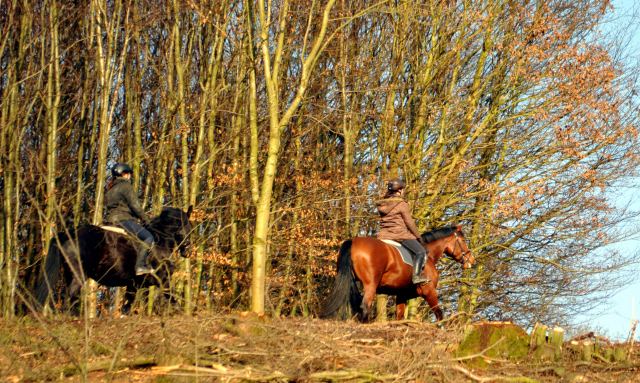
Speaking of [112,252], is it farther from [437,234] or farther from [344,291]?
[437,234]

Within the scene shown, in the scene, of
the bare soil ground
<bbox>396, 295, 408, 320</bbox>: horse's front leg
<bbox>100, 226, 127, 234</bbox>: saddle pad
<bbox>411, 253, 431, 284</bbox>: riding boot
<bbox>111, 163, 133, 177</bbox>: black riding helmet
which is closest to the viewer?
the bare soil ground

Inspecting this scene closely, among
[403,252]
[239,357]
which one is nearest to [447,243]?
[403,252]

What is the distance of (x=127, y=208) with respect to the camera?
1040 centimetres

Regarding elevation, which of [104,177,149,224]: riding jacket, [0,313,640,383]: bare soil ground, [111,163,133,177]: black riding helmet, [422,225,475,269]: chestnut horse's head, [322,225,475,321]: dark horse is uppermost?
[111,163,133,177]: black riding helmet

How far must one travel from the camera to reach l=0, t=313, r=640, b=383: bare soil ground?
573 cm

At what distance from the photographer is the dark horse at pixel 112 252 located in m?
9.91

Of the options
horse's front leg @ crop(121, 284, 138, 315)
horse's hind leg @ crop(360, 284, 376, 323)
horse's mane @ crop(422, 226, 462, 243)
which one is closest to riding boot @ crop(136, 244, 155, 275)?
horse's front leg @ crop(121, 284, 138, 315)

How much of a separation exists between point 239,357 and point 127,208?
16.4ft

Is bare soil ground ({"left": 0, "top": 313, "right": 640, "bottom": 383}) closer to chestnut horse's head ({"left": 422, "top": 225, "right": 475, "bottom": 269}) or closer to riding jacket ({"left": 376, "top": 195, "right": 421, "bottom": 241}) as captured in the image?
Answer: riding jacket ({"left": 376, "top": 195, "right": 421, "bottom": 241})

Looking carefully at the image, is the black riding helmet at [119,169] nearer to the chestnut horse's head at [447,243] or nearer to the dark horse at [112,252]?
the dark horse at [112,252]

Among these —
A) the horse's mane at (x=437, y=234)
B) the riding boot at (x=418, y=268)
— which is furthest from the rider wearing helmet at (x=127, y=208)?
the horse's mane at (x=437, y=234)

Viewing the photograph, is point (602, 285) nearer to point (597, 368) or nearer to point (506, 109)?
point (506, 109)

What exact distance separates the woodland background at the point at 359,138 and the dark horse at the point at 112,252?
3.12 m

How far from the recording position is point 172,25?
1822cm
